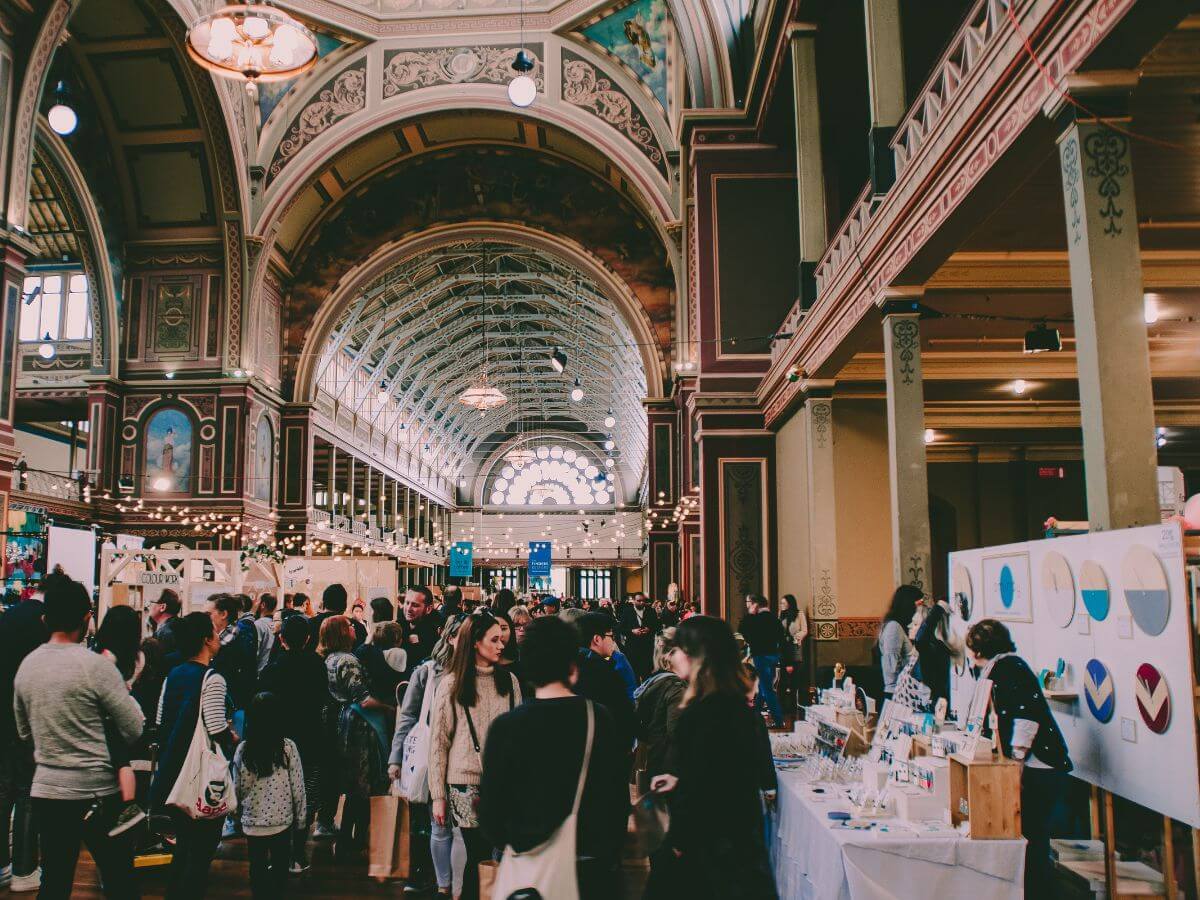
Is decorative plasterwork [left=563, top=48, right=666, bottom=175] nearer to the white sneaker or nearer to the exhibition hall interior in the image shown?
the exhibition hall interior

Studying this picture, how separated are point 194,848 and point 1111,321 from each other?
475 centimetres

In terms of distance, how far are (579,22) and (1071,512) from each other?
13457 mm

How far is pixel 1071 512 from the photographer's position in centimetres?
1672

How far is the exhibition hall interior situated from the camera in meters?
3.84

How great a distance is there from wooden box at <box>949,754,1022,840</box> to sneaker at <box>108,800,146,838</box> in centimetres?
326

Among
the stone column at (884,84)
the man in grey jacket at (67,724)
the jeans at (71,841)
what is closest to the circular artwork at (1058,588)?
the stone column at (884,84)

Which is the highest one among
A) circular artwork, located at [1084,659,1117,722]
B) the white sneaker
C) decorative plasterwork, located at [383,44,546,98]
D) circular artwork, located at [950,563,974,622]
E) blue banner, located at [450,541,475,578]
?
decorative plasterwork, located at [383,44,546,98]

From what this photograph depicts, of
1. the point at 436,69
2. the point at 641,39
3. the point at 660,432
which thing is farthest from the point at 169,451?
the point at 641,39

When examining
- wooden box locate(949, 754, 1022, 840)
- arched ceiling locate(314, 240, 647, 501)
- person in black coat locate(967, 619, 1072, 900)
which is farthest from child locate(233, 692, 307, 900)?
arched ceiling locate(314, 240, 647, 501)

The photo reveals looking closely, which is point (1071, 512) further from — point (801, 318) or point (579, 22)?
point (579, 22)

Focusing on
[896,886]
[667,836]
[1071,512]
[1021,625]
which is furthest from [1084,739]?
[1071,512]

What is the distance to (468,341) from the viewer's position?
124ft

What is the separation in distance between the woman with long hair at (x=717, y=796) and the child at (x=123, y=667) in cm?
218

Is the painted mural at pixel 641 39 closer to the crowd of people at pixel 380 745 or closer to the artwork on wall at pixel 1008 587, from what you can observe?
the crowd of people at pixel 380 745
